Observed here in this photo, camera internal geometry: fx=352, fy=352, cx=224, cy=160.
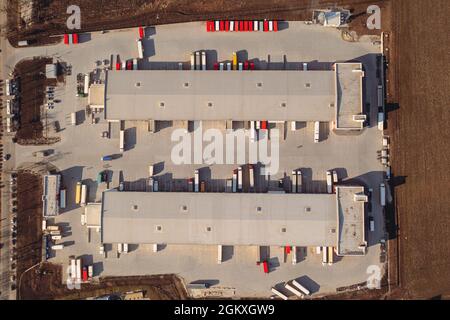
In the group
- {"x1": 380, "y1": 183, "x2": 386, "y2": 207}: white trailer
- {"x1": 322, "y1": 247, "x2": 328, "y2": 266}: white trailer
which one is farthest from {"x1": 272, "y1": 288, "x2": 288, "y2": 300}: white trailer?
{"x1": 380, "y1": 183, "x2": 386, "y2": 207}: white trailer

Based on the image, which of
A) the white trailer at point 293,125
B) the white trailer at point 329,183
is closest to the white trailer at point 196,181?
the white trailer at point 293,125

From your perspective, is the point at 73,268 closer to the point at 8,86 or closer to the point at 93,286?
the point at 93,286

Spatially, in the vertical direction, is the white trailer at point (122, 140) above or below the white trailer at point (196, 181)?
above

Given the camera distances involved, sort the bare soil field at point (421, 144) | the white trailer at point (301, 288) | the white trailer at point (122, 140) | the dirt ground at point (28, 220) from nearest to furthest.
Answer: the white trailer at point (301, 288) < the bare soil field at point (421, 144) < the white trailer at point (122, 140) < the dirt ground at point (28, 220)

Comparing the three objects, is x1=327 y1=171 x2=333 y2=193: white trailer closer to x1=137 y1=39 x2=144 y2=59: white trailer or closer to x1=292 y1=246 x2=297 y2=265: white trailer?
x1=292 y1=246 x2=297 y2=265: white trailer

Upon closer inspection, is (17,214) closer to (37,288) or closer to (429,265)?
(37,288)

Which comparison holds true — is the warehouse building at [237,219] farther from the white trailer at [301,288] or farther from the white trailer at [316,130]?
the white trailer at [316,130]

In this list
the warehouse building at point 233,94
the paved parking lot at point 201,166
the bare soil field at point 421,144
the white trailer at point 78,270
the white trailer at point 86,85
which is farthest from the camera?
the white trailer at point 86,85
